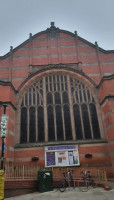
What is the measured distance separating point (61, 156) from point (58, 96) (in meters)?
6.30

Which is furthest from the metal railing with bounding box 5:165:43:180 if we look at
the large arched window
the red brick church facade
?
the large arched window

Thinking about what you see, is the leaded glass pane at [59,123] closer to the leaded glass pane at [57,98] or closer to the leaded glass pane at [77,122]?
the leaded glass pane at [57,98]

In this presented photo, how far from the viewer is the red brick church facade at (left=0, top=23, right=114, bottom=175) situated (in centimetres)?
1491

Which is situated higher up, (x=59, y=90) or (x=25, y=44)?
(x=25, y=44)

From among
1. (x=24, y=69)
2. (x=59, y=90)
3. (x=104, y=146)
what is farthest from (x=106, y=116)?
(x=24, y=69)

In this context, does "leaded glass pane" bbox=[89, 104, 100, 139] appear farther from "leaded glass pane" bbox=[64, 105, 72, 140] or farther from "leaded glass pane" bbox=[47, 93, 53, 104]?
"leaded glass pane" bbox=[47, 93, 53, 104]

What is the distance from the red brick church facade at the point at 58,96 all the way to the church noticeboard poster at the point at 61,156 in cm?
45

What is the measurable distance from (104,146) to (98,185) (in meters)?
4.72

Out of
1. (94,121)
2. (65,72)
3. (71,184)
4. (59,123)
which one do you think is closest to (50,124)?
(59,123)

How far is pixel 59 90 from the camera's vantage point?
17891 millimetres

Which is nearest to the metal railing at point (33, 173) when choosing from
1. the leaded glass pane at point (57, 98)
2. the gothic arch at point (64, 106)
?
the gothic arch at point (64, 106)

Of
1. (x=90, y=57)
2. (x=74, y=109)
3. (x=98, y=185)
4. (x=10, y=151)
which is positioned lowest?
(x=98, y=185)

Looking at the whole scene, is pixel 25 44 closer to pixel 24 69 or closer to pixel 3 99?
pixel 24 69

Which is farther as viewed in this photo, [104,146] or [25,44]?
[25,44]
